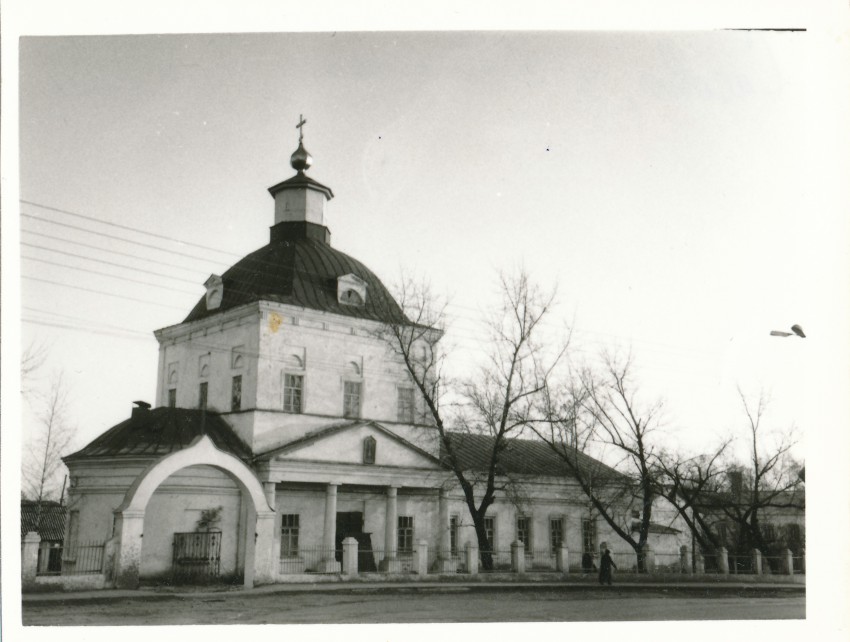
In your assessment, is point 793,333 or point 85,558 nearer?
point 793,333

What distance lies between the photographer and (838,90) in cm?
880

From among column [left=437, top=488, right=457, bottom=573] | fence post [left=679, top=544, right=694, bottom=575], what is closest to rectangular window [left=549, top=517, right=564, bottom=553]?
column [left=437, top=488, right=457, bottom=573]

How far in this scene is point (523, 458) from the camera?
13445 mm

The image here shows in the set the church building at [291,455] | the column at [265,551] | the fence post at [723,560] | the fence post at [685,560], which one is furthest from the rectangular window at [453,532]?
the fence post at [723,560]

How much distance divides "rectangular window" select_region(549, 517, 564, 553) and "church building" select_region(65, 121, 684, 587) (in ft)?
0.09

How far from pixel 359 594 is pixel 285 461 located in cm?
267

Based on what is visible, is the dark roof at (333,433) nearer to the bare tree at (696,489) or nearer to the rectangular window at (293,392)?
the rectangular window at (293,392)

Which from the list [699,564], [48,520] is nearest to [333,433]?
[48,520]

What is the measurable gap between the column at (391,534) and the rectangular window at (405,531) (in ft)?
0.21

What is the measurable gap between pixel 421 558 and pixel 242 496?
254cm

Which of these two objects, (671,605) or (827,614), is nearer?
(827,614)

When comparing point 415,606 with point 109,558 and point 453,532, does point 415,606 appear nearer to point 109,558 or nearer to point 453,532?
point 453,532

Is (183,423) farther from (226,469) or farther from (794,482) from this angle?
(794,482)

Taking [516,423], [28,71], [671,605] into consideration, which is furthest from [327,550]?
[28,71]
